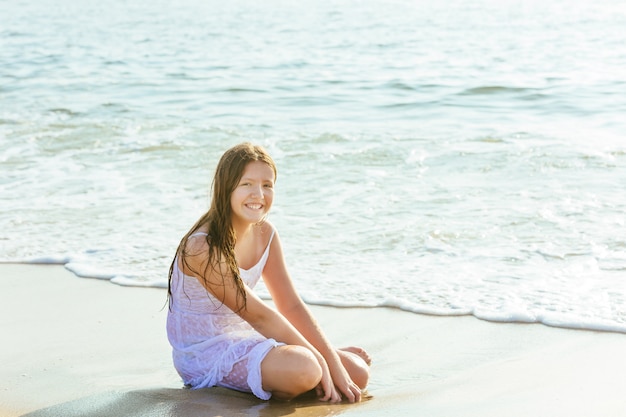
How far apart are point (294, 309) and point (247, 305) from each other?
1.03 ft

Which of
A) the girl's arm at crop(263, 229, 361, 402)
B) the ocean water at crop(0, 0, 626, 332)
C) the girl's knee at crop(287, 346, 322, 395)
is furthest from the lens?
the ocean water at crop(0, 0, 626, 332)

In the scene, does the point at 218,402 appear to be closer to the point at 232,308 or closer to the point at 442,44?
the point at 232,308

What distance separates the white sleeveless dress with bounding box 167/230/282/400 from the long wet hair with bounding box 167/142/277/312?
0.07 m

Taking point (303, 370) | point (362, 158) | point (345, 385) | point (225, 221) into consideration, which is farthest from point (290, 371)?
point (362, 158)

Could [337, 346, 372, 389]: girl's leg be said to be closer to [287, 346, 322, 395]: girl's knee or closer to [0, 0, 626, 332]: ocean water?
[287, 346, 322, 395]: girl's knee

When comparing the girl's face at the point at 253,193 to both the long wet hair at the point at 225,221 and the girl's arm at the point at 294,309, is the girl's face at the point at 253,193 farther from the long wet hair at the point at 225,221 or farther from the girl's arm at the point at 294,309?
the girl's arm at the point at 294,309

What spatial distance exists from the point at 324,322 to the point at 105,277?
1.35 m

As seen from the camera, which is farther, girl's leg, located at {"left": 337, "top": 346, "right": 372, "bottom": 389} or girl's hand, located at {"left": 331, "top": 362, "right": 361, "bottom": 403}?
girl's leg, located at {"left": 337, "top": 346, "right": 372, "bottom": 389}

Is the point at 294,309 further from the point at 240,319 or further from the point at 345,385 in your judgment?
the point at 345,385

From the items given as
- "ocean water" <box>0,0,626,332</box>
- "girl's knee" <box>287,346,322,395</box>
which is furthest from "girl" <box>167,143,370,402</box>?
"ocean water" <box>0,0,626,332</box>

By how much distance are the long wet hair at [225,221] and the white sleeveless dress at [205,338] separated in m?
0.07

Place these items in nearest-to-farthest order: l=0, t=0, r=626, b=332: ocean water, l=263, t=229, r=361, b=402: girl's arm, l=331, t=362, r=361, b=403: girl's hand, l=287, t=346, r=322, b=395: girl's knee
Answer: l=287, t=346, r=322, b=395: girl's knee < l=331, t=362, r=361, b=403: girl's hand < l=263, t=229, r=361, b=402: girl's arm < l=0, t=0, r=626, b=332: ocean water

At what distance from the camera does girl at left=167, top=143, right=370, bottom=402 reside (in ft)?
10.5

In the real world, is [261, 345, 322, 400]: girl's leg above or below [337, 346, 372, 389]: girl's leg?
above
